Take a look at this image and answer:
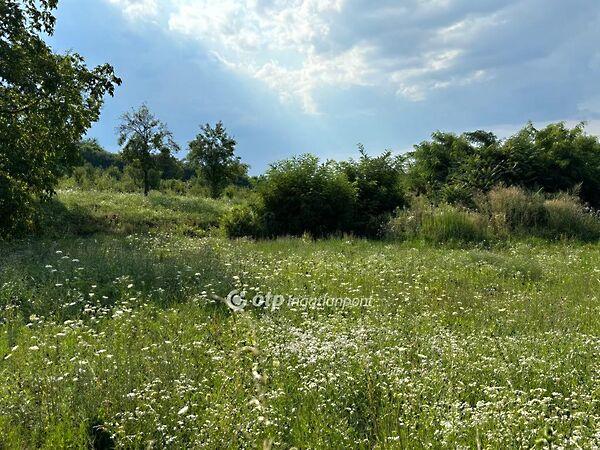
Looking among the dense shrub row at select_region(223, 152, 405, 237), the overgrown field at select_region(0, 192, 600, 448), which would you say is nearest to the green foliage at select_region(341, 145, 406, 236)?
the dense shrub row at select_region(223, 152, 405, 237)

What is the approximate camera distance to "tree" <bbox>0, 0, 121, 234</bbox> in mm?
13672

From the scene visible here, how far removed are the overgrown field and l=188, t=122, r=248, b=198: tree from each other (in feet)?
95.1

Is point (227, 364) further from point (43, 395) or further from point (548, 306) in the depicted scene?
point (548, 306)

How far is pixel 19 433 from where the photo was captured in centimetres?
387

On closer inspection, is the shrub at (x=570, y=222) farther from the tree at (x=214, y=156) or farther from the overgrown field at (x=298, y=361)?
the tree at (x=214, y=156)

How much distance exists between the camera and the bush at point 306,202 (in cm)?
1911

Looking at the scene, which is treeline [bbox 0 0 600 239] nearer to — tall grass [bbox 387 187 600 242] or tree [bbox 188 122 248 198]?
tall grass [bbox 387 187 600 242]

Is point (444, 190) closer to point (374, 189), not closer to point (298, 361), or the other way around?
point (374, 189)

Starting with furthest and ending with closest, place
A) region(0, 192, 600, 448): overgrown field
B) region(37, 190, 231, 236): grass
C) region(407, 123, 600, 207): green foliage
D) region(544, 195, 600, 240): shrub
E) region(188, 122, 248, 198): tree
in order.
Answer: region(188, 122, 248, 198): tree < region(407, 123, 600, 207): green foliage < region(37, 190, 231, 236): grass < region(544, 195, 600, 240): shrub < region(0, 192, 600, 448): overgrown field

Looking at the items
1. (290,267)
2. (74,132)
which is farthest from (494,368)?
(74,132)

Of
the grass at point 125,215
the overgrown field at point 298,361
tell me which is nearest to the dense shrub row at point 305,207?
the grass at point 125,215

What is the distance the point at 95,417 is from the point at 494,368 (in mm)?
3662

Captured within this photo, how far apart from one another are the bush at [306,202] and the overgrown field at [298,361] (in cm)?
902

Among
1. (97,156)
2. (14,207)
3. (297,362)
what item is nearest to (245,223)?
(14,207)
